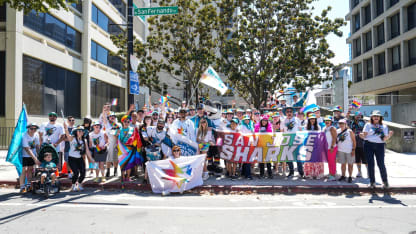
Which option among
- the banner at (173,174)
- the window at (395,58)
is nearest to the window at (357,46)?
the window at (395,58)

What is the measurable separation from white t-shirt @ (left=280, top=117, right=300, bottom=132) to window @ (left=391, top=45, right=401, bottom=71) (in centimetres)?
2678

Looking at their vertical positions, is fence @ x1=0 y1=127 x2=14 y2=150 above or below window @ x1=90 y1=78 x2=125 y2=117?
below

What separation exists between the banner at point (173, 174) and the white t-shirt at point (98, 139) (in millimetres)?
1626

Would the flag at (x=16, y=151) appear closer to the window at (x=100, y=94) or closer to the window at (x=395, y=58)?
the window at (x=100, y=94)

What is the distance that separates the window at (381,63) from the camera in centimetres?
3208

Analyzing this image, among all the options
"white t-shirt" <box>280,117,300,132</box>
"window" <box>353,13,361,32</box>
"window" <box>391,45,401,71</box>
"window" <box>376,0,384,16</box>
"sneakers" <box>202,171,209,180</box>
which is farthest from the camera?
"window" <box>353,13,361,32</box>

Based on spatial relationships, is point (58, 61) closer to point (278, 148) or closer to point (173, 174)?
point (173, 174)

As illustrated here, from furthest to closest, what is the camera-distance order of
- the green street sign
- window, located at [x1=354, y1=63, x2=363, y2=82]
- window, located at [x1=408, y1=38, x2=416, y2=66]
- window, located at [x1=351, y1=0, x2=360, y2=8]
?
window, located at [x1=351, y1=0, x2=360, y2=8]
window, located at [x1=354, y1=63, x2=363, y2=82]
window, located at [x1=408, y1=38, x2=416, y2=66]
the green street sign

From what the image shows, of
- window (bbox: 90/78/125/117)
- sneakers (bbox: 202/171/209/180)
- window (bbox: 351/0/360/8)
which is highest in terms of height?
window (bbox: 351/0/360/8)

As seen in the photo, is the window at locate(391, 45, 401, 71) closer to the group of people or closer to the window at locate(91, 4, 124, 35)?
the group of people

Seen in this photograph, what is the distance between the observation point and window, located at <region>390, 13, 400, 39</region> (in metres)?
28.6

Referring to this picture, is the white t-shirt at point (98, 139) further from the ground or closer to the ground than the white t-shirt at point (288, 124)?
closer to the ground

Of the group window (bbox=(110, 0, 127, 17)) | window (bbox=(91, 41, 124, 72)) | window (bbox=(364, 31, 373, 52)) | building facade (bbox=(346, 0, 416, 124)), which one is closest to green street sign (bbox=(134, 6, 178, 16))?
window (bbox=(91, 41, 124, 72))

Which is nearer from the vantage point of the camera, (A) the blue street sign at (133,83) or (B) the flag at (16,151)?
(B) the flag at (16,151)
